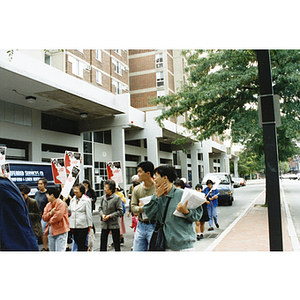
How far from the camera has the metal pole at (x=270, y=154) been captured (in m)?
3.65

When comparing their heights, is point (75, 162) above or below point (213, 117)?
below

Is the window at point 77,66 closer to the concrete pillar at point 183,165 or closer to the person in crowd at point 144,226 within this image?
the concrete pillar at point 183,165

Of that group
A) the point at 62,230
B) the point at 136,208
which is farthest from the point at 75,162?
the point at 136,208

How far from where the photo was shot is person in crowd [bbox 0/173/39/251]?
126 inches

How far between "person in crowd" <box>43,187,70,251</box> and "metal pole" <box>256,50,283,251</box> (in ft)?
13.0

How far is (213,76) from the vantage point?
14.5 m

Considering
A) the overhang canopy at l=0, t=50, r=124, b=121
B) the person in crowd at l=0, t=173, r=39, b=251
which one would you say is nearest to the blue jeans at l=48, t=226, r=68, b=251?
the person in crowd at l=0, t=173, r=39, b=251

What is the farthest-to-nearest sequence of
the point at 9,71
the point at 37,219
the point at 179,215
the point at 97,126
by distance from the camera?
the point at 97,126
the point at 9,71
the point at 37,219
the point at 179,215

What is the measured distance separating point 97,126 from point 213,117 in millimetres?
10090

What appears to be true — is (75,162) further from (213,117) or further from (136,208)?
(213,117)

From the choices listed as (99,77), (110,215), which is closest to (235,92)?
(110,215)

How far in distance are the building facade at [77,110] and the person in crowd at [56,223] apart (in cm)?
674

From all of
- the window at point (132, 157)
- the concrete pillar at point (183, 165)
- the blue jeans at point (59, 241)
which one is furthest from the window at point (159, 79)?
the blue jeans at point (59, 241)

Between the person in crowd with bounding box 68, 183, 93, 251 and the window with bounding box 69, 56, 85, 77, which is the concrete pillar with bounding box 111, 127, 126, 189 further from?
the person in crowd with bounding box 68, 183, 93, 251
